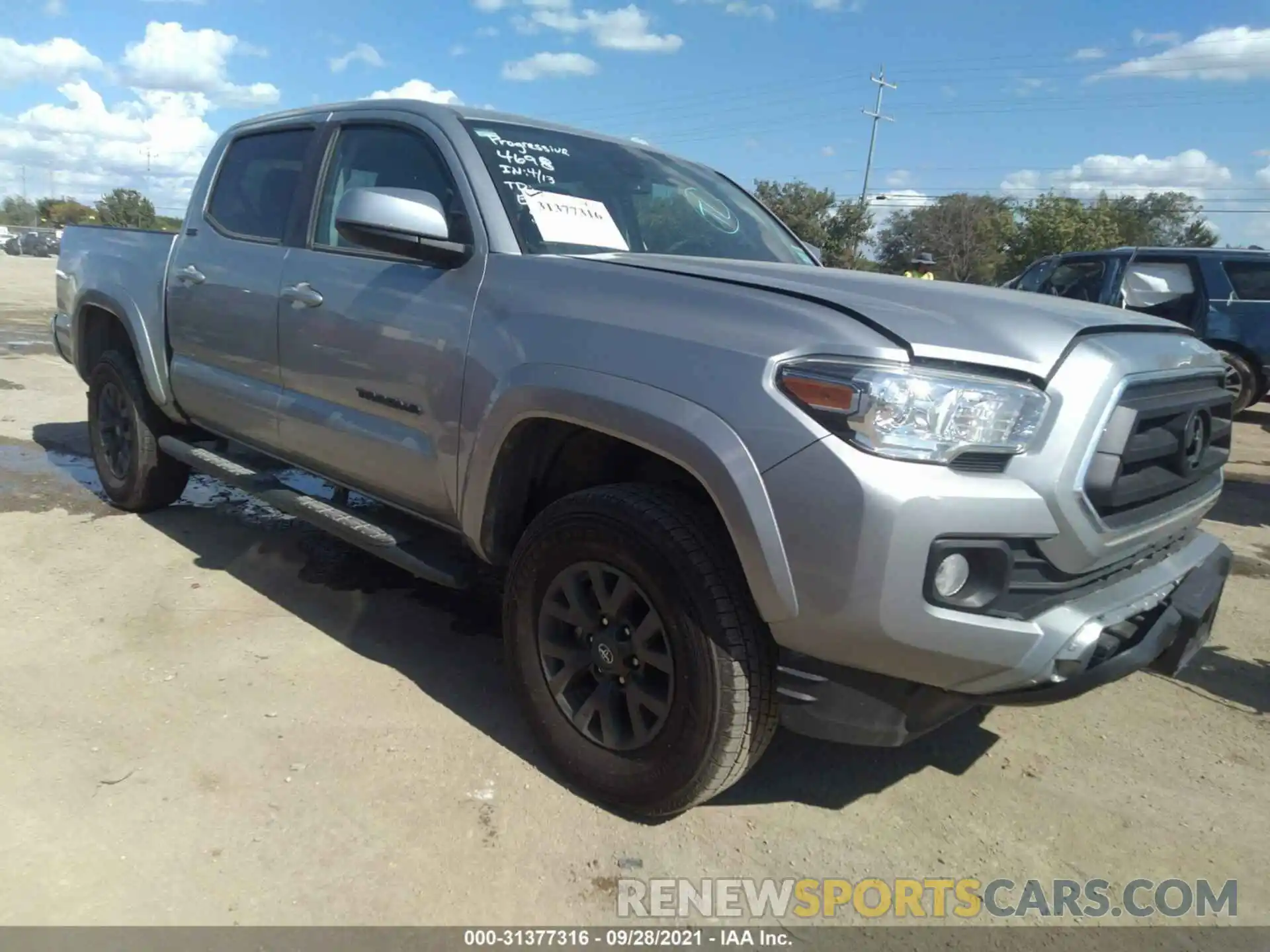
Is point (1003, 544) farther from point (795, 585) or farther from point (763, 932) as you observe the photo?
point (763, 932)

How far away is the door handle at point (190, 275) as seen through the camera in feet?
14.2

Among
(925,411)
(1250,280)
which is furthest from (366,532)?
(1250,280)

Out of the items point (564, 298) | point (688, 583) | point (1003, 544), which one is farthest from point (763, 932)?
point (564, 298)

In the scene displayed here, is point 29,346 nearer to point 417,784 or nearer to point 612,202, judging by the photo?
point 612,202

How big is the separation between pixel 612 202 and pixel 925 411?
1.72m

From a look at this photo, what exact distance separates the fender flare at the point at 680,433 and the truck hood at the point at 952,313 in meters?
0.41

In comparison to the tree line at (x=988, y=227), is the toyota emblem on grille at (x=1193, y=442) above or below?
below

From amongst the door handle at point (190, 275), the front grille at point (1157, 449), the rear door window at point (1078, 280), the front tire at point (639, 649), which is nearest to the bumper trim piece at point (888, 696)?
the front tire at point (639, 649)

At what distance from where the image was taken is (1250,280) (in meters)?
9.51

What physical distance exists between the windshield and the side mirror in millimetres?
227

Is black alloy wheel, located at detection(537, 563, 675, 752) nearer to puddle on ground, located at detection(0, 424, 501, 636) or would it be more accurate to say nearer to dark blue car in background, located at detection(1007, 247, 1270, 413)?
puddle on ground, located at detection(0, 424, 501, 636)

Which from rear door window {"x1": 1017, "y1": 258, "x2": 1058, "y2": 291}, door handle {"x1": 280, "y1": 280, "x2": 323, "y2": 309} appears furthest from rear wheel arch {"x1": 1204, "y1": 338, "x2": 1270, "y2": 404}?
door handle {"x1": 280, "y1": 280, "x2": 323, "y2": 309}

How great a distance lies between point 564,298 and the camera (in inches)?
108

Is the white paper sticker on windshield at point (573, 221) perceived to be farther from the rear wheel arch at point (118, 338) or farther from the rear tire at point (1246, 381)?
the rear tire at point (1246, 381)
